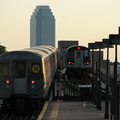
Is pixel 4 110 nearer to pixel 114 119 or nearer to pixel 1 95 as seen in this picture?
pixel 1 95

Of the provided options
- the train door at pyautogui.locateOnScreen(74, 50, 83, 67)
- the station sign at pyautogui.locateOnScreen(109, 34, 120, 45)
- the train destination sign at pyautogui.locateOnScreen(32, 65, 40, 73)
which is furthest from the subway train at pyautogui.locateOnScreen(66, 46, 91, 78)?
the station sign at pyautogui.locateOnScreen(109, 34, 120, 45)

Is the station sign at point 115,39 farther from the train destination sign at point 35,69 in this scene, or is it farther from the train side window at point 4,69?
the train side window at point 4,69

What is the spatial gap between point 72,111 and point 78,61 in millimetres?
22771

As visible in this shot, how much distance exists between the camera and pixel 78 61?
156 feet

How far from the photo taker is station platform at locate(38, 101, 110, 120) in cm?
2220

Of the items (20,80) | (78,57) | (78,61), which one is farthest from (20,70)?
(78,61)

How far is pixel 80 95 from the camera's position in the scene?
31297mm

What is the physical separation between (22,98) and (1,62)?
7.18 ft

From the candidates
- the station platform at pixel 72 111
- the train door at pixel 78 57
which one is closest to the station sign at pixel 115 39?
the station platform at pixel 72 111

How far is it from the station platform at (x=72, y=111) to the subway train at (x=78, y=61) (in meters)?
17.2

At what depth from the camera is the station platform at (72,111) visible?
22.2 meters

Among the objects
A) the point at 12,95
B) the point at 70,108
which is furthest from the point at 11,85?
the point at 70,108

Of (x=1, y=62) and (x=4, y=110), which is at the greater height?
(x=1, y=62)

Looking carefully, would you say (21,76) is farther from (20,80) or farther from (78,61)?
(78,61)
